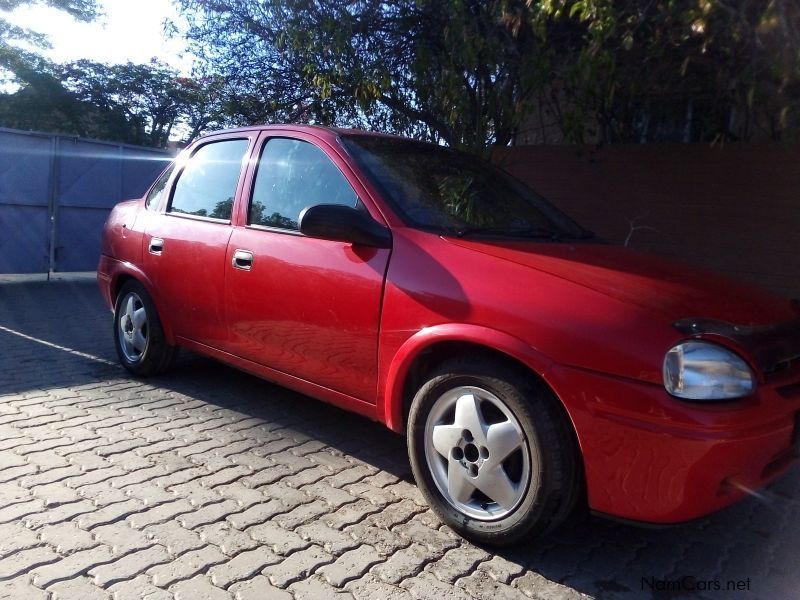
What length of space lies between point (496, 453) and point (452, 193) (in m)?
1.57

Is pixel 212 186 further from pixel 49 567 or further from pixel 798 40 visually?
pixel 798 40

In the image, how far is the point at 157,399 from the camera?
4836 millimetres

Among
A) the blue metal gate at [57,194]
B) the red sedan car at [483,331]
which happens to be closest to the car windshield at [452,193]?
the red sedan car at [483,331]

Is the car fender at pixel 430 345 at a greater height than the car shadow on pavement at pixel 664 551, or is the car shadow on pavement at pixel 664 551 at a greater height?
the car fender at pixel 430 345

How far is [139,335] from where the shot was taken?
518cm

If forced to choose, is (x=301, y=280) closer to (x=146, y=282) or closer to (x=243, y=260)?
(x=243, y=260)

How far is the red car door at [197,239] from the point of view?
437 centimetres

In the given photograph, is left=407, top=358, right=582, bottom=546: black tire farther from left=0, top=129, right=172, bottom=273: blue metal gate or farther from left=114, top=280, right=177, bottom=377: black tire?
left=0, top=129, right=172, bottom=273: blue metal gate

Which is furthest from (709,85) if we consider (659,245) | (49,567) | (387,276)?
(49,567)

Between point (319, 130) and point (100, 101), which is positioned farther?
point (100, 101)

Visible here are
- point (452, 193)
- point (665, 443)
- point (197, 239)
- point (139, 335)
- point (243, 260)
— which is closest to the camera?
point (665, 443)

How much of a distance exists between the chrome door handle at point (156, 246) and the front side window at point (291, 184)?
89 centimetres

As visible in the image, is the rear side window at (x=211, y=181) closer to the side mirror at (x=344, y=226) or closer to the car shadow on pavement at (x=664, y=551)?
the side mirror at (x=344, y=226)

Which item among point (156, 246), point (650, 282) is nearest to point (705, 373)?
point (650, 282)
